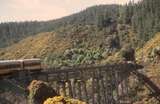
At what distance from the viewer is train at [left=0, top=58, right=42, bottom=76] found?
3938 centimetres

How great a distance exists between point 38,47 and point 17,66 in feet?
422

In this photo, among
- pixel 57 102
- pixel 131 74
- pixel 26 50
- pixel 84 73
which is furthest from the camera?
pixel 26 50

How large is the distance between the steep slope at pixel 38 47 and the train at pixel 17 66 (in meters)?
99.9

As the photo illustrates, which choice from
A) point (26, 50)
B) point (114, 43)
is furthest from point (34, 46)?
point (114, 43)

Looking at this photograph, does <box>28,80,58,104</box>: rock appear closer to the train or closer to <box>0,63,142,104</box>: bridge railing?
the train

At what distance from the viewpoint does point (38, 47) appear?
17050 centimetres

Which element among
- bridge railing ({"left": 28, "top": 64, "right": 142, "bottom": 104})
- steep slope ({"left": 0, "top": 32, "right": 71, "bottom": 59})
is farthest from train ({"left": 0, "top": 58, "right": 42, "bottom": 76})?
steep slope ({"left": 0, "top": 32, "right": 71, "bottom": 59})

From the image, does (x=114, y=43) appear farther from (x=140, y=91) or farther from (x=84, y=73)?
(x=84, y=73)

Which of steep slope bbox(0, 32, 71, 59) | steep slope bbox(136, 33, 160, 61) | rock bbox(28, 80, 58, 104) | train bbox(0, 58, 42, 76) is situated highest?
train bbox(0, 58, 42, 76)

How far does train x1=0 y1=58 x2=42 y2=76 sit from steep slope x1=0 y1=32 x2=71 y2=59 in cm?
9990

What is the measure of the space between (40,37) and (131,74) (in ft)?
379

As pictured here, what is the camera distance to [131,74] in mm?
74750

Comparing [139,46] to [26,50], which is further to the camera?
[26,50]

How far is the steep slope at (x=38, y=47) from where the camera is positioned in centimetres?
15548
